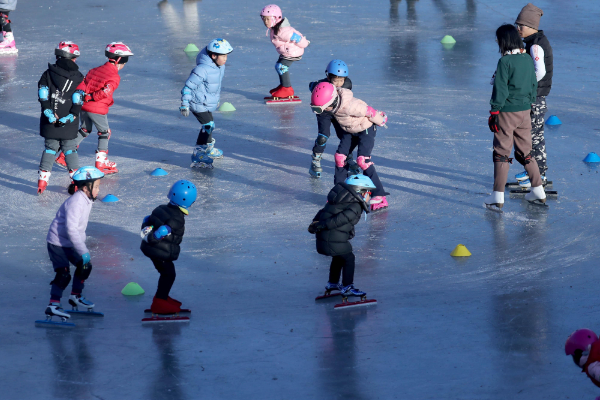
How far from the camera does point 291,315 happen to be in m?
6.91

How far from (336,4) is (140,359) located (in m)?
19.4

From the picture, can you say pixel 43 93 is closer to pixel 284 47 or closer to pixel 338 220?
pixel 338 220

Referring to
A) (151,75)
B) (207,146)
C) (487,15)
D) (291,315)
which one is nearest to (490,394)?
(291,315)

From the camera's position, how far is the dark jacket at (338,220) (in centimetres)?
704

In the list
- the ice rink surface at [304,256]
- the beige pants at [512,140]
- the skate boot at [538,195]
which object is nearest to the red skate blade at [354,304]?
the ice rink surface at [304,256]

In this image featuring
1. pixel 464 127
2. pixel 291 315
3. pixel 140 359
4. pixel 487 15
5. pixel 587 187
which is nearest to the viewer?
pixel 140 359

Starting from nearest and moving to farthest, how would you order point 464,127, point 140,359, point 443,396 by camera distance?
point 443,396 < point 140,359 < point 464,127

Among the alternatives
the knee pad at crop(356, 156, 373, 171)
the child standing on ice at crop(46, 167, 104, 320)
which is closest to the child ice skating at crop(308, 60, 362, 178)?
the knee pad at crop(356, 156, 373, 171)

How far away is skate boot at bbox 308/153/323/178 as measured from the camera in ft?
34.9

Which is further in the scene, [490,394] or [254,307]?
[254,307]

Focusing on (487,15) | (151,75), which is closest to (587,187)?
(151,75)

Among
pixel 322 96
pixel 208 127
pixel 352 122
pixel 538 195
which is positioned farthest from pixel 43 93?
pixel 538 195

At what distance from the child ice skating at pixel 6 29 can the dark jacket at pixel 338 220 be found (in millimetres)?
13337

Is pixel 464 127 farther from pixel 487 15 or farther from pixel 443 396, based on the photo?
pixel 487 15
